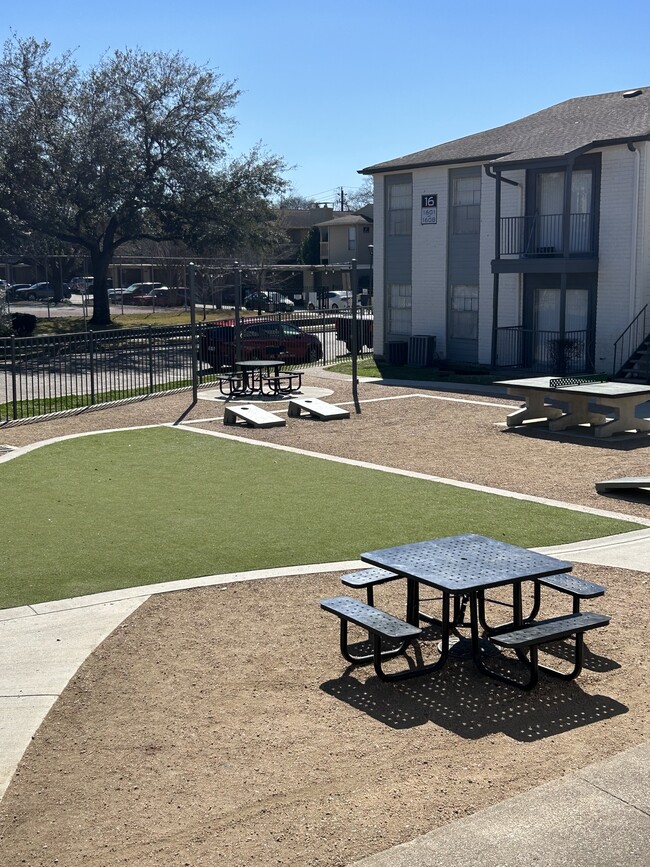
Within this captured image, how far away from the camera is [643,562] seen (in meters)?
9.46

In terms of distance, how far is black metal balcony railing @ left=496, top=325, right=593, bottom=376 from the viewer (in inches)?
1006

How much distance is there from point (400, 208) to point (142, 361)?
8.89 m

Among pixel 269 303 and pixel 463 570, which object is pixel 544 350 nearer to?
pixel 269 303

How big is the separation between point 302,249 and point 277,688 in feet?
224

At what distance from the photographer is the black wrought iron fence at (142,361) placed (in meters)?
21.8

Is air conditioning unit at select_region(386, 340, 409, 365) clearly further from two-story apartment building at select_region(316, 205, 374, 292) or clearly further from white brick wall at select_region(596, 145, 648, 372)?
two-story apartment building at select_region(316, 205, 374, 292)

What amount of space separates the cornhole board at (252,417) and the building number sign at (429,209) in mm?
12632

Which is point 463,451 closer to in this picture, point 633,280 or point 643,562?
point 643,562

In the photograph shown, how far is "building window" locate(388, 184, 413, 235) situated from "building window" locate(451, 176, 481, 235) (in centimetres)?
173

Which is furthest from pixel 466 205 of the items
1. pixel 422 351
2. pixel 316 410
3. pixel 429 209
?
pixel 316 410

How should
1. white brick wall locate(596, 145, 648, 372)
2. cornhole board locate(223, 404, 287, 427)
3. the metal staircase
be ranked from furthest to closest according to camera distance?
white brick wall locate(596, 145, 648, 372) < the metal staircase < cornhole board locate(223, 404, 287, 427)

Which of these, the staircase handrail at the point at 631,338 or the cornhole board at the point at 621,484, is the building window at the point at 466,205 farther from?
the cornhole board at the point at 621,484

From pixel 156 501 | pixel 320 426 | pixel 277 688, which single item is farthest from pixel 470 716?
pixel 320 426

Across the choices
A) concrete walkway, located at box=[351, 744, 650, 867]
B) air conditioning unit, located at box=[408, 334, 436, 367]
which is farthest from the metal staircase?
concrete walkway, located at box=[351, 744, 650, 867]
